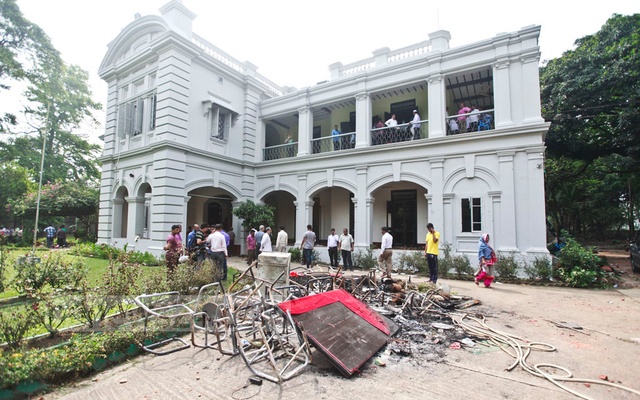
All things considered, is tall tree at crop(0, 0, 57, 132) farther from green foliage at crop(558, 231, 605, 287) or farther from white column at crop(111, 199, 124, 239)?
green foliage at crop(558, 231, 605, 287)

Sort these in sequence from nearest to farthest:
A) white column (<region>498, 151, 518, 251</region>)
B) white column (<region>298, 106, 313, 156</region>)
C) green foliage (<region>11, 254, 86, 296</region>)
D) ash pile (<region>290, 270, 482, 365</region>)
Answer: ash pile (<region>290, 270, 482, 365</region>) → green foliage (<region>11, 254, 86, 296</region>) → white column (<region>498, 151, 518, 251</region>) → white column (<region>298, 106, 313, 156</region>)

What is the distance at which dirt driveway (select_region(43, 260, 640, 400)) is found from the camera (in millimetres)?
3174

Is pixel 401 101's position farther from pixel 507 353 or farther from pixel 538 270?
pixel 507 353

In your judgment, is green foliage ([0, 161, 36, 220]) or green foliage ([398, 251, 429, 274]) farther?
green foliage ([0, 161, 36, 220])

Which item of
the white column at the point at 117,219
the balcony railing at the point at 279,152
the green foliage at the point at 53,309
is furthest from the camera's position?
the balcony railing at the point at 279,152

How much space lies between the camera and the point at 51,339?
13.4ft

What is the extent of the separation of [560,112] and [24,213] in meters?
31.5

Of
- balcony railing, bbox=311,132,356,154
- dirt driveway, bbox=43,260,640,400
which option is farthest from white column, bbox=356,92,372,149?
dirt driveway, bbox=43,260,640,400

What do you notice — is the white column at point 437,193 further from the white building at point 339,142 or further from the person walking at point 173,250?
the person walking at point 173,250

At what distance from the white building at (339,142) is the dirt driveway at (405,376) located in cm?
644

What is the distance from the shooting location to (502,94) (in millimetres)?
10820

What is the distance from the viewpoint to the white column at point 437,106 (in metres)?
11.9

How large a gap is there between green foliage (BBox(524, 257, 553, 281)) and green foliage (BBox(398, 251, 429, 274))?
3042mm

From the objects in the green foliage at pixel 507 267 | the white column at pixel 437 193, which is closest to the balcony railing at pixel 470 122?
the white column at pixel 437 193
